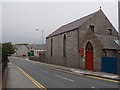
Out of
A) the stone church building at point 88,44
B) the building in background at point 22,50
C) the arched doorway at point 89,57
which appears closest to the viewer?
the stone church building at point 88,44

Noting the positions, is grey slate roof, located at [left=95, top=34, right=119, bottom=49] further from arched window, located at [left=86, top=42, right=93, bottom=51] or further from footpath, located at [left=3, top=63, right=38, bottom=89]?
footpath, located at [left=3, top=63, right=38, bottom=89]

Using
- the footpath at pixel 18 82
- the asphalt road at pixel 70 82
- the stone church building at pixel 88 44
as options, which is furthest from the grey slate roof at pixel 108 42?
the footpath at pixel 18 82

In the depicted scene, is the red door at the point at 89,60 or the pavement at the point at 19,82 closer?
the pavement at the point at 19,82

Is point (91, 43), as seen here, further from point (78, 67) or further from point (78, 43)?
point (78, 67)

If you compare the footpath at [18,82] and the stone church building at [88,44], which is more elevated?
the stone church building at [88,44]

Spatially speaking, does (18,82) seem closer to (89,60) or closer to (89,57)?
(89,60)

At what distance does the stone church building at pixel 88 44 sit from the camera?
736 inches

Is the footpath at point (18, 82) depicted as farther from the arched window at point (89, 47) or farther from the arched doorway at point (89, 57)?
the arched window at point (89, 47)

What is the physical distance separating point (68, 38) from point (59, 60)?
6.55m

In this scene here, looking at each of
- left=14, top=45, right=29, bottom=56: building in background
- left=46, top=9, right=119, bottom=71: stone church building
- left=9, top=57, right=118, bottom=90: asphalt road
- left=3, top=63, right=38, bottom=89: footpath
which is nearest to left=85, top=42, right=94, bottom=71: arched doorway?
left=46, top=9, right=119, bottom=71: stone church building

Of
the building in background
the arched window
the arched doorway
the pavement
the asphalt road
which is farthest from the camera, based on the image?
the building in background

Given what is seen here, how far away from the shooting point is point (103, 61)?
17.5 meters

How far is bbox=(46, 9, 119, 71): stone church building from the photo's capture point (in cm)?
1869

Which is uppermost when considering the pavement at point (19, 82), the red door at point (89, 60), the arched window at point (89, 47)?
the arched window at point (89, 47)
